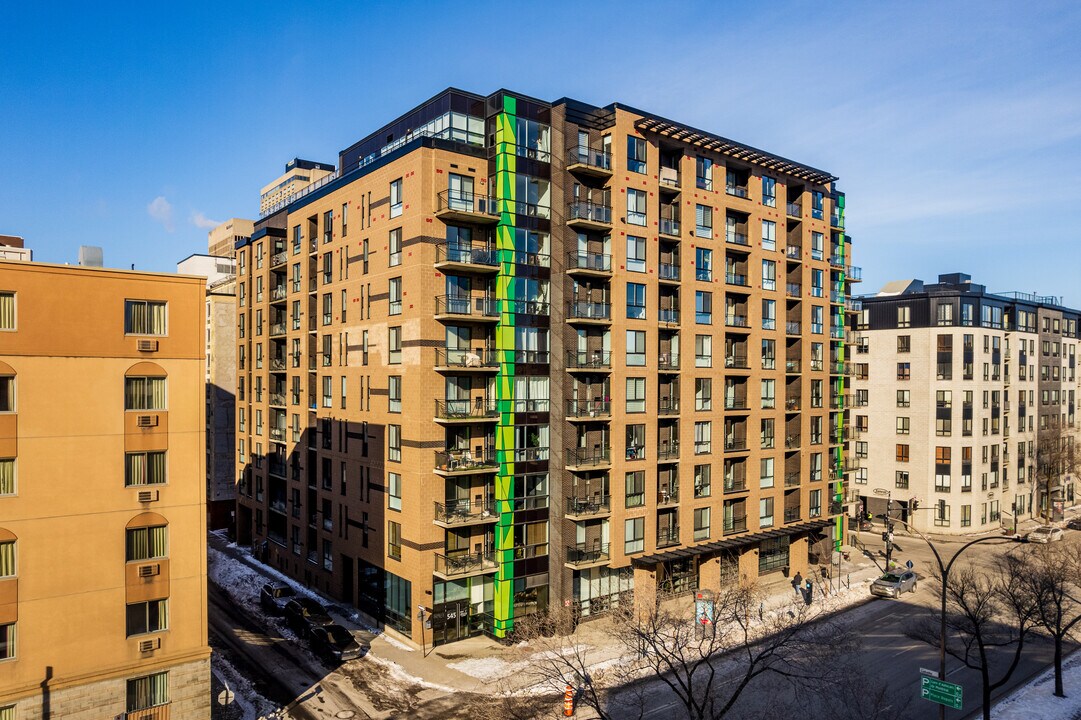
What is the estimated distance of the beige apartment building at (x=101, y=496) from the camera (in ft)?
88.2

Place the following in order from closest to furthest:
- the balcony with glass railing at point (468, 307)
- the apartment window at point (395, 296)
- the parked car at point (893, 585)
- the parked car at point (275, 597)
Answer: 1. the balcony with glass railing at point (468, 307)
2. the apartment window at point (395, 296)
3. the parked car at point (275, 597)
4. the parked car at point (893, 585)

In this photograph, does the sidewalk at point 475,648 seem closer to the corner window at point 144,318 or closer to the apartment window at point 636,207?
the corner window at point 144,318

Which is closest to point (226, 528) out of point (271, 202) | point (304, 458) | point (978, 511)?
point (304, 458)

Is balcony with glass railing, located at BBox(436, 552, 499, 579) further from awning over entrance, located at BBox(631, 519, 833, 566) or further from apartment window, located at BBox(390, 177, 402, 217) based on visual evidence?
apartment window, located at BBox(390, 177, 402, 217)

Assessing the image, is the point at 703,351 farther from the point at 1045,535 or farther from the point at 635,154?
the point at 1045,535

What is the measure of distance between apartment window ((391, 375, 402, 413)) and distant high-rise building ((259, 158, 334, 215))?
7414 centimetres

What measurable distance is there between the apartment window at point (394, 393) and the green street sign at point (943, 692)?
96.3ft

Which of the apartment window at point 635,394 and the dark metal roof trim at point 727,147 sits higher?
the dark metal roof trim at point 727,147

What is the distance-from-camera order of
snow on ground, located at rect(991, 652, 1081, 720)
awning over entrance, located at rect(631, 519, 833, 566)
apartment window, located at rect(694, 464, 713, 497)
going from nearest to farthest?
→ snow on ground, located at rect(991, 652, 1081, 720), awning over entrance, located at rect(631, 519, 833, 566), apartment window, located at rect(694, 464, 713, 497)

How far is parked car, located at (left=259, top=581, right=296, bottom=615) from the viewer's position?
155 ft

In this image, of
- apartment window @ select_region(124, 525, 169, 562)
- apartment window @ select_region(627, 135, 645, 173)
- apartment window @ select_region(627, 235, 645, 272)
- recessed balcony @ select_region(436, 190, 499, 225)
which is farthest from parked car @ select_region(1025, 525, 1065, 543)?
apartment window @ select_region(124, 525, 169, 562)

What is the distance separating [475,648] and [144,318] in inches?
979

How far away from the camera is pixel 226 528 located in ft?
240

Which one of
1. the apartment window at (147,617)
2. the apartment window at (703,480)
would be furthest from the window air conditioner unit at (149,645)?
the apartment window at (703,480)
